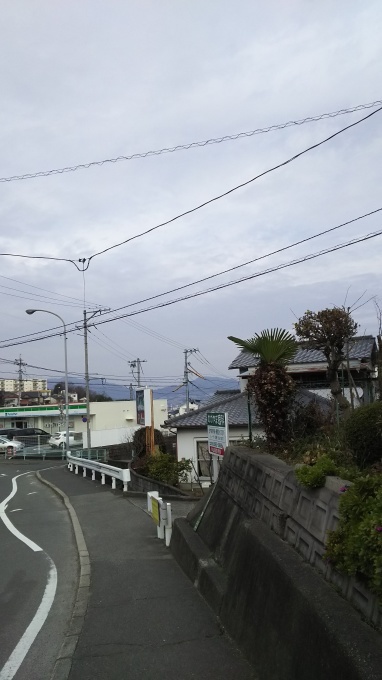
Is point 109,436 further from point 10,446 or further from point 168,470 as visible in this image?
point 168,470

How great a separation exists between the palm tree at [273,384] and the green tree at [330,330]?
6.51m

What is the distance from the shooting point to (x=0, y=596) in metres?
7.41

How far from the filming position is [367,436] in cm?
552

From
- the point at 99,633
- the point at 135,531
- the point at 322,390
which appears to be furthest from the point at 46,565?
the point at 322,390

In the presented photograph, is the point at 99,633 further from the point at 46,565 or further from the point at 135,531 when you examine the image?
the point at 135,531

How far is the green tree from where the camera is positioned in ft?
49.0

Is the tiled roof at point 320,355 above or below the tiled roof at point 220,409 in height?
above

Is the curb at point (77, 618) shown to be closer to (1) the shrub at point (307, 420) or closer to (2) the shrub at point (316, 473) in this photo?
(2) the shrub at point (316, 473)

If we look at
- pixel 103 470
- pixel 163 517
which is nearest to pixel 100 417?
pixel 103 470

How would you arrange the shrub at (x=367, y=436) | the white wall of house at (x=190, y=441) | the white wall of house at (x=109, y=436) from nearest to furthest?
the shrub at (x=367, y=436)
the white wall of house at (x=190, y=441)
the white wall of house at (x=109, y=436)

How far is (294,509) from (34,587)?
451cm

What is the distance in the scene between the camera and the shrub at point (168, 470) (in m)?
22.8

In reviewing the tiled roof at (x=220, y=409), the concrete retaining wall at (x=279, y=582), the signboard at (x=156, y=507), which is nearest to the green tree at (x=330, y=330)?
the signboard at (x=156, y=507)

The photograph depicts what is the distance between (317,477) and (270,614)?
1.14m
